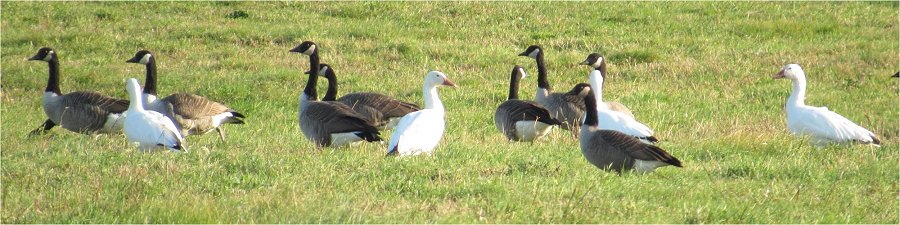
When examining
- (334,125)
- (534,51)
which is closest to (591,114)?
(334,125)

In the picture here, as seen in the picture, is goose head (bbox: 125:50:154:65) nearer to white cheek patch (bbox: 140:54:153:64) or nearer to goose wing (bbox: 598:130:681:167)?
white cheek patch (bbox: 140:54:153:64)

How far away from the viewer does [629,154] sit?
31.5 feet

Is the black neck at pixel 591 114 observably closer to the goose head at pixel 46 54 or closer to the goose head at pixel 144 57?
the goose head at pixel 144 57

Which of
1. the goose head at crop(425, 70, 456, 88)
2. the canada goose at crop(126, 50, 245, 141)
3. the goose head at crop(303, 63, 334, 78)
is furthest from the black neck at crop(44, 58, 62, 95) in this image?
the goose head at crop(425, 70, 456, 88)

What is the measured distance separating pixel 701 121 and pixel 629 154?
5167 millimetres

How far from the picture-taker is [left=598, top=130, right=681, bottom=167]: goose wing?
917 cm

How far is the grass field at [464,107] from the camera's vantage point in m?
8.02

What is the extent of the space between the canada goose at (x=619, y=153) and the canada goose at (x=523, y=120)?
2486mm

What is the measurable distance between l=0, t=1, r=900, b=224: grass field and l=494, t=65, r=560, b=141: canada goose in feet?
0.60

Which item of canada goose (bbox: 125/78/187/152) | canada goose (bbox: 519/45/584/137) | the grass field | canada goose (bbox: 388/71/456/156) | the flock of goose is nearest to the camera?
the grass field

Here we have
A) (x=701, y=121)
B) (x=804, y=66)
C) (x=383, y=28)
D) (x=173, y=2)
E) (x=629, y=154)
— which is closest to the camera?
(x=629, y=154)

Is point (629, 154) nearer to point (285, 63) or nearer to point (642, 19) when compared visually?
point (285, 63)

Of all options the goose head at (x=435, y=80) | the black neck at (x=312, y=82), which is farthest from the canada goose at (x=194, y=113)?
the goose head at (x=435, y=80)

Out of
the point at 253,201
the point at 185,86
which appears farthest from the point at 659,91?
the point at 253,201
